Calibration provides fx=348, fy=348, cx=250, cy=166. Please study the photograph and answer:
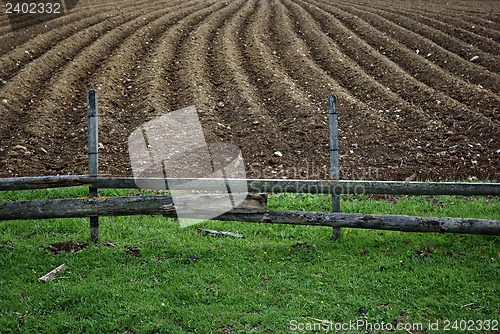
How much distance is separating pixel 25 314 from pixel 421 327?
3477 millimetres

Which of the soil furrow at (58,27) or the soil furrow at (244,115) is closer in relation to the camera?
the soil furrow at (244,115)

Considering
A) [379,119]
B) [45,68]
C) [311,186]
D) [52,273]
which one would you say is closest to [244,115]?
[379,119]

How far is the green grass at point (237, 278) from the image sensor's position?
307 cm

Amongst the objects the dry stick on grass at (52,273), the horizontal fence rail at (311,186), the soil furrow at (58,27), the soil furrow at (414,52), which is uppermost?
the soil furrow at (58,27)

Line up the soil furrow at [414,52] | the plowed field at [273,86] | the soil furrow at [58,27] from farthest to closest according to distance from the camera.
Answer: the soil furrow at [58,27] < the soil furrow at [414,52] < the plowed field at [273,86]

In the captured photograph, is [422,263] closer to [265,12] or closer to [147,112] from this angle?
[147,112]

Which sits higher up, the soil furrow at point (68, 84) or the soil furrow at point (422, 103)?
the soil furrow at point (68, 84)

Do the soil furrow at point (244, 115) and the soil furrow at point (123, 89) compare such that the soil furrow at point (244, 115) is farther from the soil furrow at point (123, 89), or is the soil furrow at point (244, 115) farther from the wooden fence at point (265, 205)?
the soil furrow at point (123, 89)

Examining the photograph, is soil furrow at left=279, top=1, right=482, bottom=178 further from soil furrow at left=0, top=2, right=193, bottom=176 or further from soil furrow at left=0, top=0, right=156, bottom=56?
soil furrow at left=0, top=0, right=156, bottom=56

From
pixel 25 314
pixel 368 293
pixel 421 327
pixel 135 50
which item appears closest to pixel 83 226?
pixel 25 314

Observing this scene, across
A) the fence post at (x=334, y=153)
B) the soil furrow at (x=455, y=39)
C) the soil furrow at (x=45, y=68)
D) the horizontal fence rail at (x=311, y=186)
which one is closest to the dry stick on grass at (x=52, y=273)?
the horizontal fence rail at (x=311, y=186)

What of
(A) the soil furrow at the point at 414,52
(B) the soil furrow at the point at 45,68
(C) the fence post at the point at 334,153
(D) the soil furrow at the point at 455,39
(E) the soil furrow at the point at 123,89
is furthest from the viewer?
(D) the soil furrow at the point at 455,39

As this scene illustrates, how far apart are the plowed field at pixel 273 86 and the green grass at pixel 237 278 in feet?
4.59

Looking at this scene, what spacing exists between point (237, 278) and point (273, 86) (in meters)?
7.14
